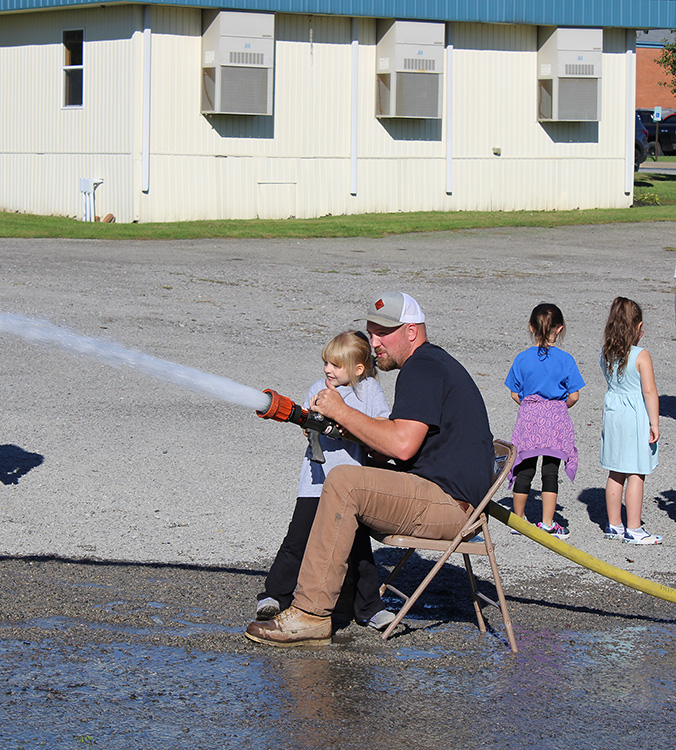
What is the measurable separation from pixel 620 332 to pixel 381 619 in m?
2.81

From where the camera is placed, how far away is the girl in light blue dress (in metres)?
7.34

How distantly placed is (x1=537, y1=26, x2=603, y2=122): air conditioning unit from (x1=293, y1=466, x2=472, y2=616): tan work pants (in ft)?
72.9

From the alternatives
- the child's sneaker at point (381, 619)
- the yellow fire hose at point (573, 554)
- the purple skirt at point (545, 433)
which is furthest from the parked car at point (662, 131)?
the child's sneaker at point (381, 619)

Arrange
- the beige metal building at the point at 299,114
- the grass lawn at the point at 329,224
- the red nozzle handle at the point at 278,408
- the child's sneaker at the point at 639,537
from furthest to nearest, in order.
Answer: the beige metal building at the point at 299,114 < the grass lawn at the point at 329,224 < the child's sneaker at the point at 639,537 < the red nozzle handle at the point at 278,408

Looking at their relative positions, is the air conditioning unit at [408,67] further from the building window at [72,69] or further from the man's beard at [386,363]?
the man's beard at [386,363]

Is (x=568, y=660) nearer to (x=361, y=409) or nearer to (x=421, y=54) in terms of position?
(x=361, y=409)

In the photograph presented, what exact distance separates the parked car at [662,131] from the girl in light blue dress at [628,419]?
47.1 m

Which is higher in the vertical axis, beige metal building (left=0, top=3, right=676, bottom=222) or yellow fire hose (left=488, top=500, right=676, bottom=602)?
beige metal building (left=0, top=3, right=676, bottom=222)

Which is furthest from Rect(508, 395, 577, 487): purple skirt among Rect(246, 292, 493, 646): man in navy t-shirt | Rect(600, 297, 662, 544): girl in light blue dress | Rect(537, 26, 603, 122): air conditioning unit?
Rect(537, 26, 603, 122): air conditioning unit

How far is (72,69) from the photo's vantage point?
24141 millimetres

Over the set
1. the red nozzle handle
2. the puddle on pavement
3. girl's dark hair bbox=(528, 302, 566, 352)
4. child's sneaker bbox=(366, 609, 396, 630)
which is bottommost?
the puddle on pavement

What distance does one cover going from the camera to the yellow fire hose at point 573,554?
557cm

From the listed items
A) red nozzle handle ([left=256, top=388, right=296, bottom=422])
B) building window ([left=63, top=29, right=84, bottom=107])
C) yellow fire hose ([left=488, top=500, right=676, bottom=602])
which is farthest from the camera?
building window ([left=63, top=29, right=84, bottom=107])

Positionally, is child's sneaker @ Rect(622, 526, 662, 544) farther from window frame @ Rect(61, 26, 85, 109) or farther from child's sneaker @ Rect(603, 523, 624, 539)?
window frame @ Rect(61, 26, 85, 109)
